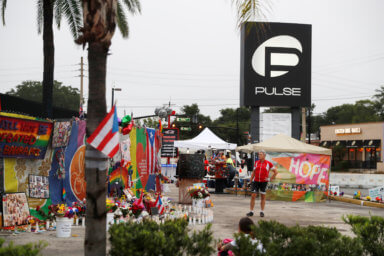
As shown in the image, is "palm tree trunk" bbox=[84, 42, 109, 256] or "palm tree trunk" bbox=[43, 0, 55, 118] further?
"palm tree trunk" bbox=[43, 0, 55, 118]

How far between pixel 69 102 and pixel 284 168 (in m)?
90.4

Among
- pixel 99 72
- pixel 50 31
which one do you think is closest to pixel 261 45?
pixel 50 31

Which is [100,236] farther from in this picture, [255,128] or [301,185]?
[255,128]

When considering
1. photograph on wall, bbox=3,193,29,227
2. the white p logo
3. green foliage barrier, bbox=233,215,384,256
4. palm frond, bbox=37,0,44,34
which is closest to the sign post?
the white p logo

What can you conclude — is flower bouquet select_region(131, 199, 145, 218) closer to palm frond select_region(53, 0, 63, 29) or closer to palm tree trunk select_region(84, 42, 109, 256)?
palm tree trunk select_region(84, 42, 109, 256)

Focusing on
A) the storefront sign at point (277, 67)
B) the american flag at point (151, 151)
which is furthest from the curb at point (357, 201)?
the storefront sign at point (277, 67)

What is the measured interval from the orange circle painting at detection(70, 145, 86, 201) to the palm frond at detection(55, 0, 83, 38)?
9375 mm

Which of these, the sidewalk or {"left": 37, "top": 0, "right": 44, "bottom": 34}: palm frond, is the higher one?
{"left": 37, "top": 0, "right": 44, "bottom": 34}: palm frond

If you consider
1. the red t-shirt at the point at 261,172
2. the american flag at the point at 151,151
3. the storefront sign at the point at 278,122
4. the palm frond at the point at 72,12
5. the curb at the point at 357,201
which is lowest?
the curb at the point at 357,201

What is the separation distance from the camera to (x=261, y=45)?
3494cm

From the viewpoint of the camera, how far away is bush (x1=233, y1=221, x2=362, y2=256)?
5504 mm

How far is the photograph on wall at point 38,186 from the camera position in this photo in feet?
33.8

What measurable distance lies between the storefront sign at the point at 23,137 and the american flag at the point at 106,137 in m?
4.34

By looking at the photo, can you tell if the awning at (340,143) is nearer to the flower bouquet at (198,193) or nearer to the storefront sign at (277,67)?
the storefront sign at (277,67)
